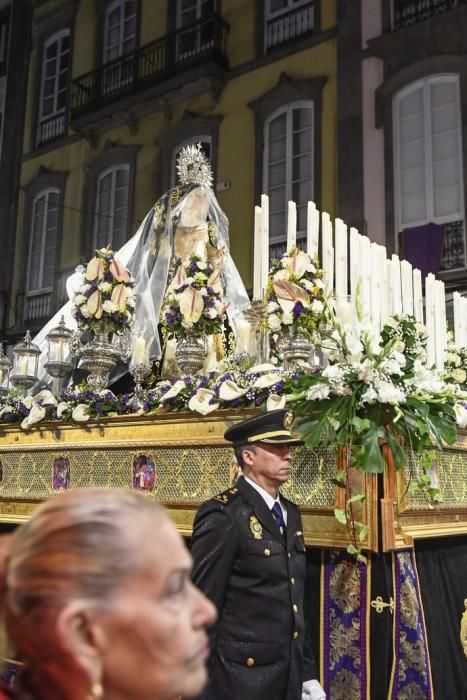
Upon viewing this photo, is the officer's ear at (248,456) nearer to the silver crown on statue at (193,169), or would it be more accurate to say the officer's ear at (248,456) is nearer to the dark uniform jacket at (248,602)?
the dark uniform jacket at (248,602)

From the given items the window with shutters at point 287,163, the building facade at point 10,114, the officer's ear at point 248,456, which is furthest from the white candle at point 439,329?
the building facade at point 10,114

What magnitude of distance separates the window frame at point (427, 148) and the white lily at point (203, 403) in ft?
23.8

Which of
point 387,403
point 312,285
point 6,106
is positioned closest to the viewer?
point 387,403

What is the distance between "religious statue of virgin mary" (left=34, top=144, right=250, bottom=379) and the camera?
520cm

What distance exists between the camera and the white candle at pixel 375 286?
12.2 ft

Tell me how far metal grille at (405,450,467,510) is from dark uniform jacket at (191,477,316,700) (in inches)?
38.9

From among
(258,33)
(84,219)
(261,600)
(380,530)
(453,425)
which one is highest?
(258,33)

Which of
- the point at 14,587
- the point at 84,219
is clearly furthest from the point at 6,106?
the point at 14,587

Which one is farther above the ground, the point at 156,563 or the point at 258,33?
the point at 258,33

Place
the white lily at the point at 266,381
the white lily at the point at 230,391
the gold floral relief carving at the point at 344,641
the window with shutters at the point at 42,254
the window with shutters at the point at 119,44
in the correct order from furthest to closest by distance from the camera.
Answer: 1. the window with shutters at the point at 42,254
2. the window with shutters at the point at 119,44
3. the white lily at the point at 230,391
4. the white lily at the point at 266,381
5. the gold floral relief carving at the point at 344,641

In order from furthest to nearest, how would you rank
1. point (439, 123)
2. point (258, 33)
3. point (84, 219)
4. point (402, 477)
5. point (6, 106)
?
point (6, 106) → point (84, 219) → point (258, 33) → point (439, 123) → point (402, 477)

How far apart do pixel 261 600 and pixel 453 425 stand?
4.03 feet

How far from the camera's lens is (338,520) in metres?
3.20

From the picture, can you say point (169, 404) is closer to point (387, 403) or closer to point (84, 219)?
point (387, 403)
